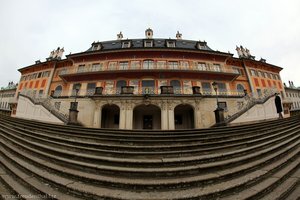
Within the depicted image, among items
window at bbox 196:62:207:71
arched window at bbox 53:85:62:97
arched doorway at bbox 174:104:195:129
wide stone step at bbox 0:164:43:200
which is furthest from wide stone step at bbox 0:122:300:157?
arched window at bbox 53:85:62:97

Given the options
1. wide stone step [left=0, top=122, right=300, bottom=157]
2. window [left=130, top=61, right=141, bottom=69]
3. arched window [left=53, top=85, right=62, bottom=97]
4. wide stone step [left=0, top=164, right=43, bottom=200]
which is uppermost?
window [left=130, top=61, right=141, bottom=69]

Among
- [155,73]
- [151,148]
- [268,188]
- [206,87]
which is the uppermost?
[155,73]

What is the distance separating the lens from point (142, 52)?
21.4 meters

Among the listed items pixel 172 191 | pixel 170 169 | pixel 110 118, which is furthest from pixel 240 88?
pixel 172 191

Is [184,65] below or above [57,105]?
above

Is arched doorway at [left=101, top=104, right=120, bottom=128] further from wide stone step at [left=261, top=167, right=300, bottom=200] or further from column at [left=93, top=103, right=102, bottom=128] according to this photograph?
wide stone step at [left=261, top=167, right=300, bottom=200]

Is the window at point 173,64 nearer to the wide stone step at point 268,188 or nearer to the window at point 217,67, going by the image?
the window at point 217,67

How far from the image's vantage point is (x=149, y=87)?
744 inches

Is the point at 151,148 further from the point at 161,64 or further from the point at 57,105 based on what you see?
the point at 161,64

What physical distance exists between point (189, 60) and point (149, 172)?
2050 centimetres

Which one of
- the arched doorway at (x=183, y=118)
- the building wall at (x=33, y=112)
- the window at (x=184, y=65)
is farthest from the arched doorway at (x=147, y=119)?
the window at (x=184, y=65)

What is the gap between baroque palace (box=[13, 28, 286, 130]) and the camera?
14.3 meters

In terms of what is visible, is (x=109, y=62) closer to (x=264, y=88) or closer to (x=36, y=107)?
(x=36, y=107)

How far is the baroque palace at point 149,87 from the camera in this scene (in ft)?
46.8
